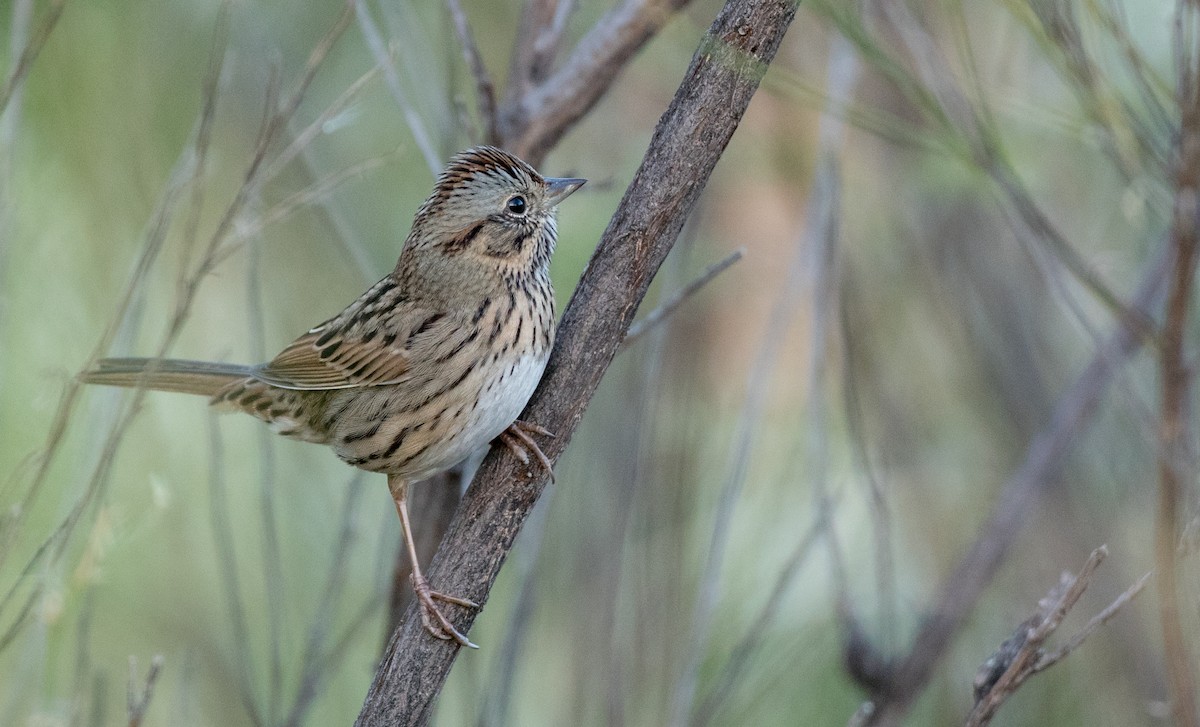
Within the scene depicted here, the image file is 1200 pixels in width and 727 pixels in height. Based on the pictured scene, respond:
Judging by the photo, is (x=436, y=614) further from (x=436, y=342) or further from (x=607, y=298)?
(x=436, y=342)

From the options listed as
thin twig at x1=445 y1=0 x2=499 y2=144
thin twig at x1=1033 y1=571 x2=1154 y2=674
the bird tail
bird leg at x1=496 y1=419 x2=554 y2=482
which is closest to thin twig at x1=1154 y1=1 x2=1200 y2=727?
thin twig at x1=1033 y1=571 x2=1154 y2=674

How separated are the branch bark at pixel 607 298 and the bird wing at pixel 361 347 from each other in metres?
0.65

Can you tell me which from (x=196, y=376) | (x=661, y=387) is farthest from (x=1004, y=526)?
(x=196, y=376)

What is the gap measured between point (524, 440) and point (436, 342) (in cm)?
60

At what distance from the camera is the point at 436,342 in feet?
10.3

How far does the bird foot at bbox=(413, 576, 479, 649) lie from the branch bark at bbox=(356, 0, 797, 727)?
2 centimetres

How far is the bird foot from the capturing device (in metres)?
Answer: 2.42

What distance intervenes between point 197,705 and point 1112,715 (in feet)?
11.1

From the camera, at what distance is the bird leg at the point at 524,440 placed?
2588mm

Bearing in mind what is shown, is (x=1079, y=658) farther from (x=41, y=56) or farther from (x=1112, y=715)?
(x=41, y=56)

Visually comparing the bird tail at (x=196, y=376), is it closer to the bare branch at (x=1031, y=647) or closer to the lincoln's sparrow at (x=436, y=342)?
the lincoln's sparrow at (x=436, y=342)

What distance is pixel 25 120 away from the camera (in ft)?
13.7

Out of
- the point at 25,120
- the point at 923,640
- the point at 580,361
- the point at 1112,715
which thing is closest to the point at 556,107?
the point at 580,361

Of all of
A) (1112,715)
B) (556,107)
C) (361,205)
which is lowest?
(1112,715)
